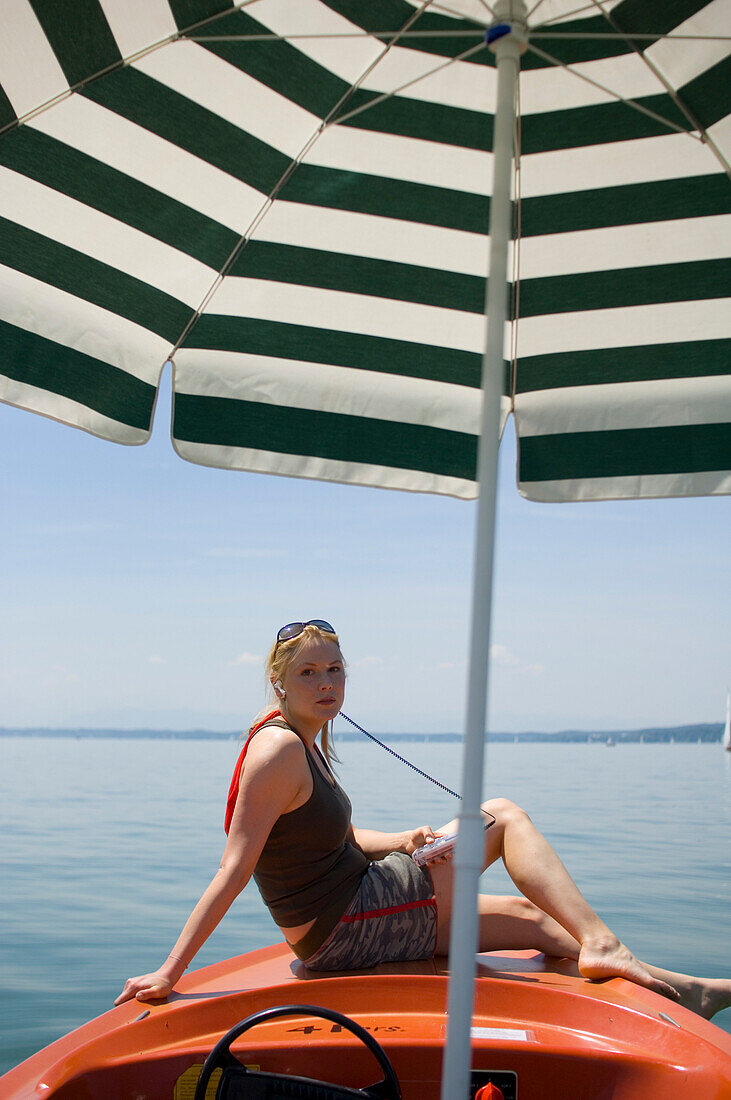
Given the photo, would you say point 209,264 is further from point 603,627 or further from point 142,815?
point 603,627

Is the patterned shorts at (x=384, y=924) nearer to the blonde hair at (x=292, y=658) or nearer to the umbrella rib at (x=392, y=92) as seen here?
the blonde hair at (x=292, y=658)

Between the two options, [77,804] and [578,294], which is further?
[77,804]

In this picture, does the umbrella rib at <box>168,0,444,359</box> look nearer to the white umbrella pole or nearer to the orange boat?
the white umbrella pole

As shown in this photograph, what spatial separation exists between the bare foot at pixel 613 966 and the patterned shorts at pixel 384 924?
0.45 m

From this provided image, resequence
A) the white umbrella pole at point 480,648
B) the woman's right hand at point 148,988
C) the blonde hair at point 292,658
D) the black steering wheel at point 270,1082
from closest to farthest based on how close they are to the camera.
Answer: the white umbrella pole at point 480,648 → the black steering wheel at point 270,1082 → the woman's right hand at point 148,988 → the blonde hair at point 292,658

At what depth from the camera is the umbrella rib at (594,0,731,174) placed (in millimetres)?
2170

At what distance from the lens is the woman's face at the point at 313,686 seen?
2.88 metres

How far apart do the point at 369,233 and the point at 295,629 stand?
1231 millimetres

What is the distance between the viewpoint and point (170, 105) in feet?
7.63

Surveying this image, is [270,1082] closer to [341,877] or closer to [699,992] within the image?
[341,877]

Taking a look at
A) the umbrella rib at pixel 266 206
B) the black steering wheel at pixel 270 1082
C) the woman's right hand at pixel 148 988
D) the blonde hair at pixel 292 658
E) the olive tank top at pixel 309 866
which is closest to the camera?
the black steering wheel at pixel 270 1082

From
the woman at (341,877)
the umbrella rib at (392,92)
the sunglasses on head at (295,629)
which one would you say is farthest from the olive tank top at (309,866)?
the umbrella rib at (392,92)

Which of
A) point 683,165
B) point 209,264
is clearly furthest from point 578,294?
point 209,264

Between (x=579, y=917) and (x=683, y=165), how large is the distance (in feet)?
6.78
